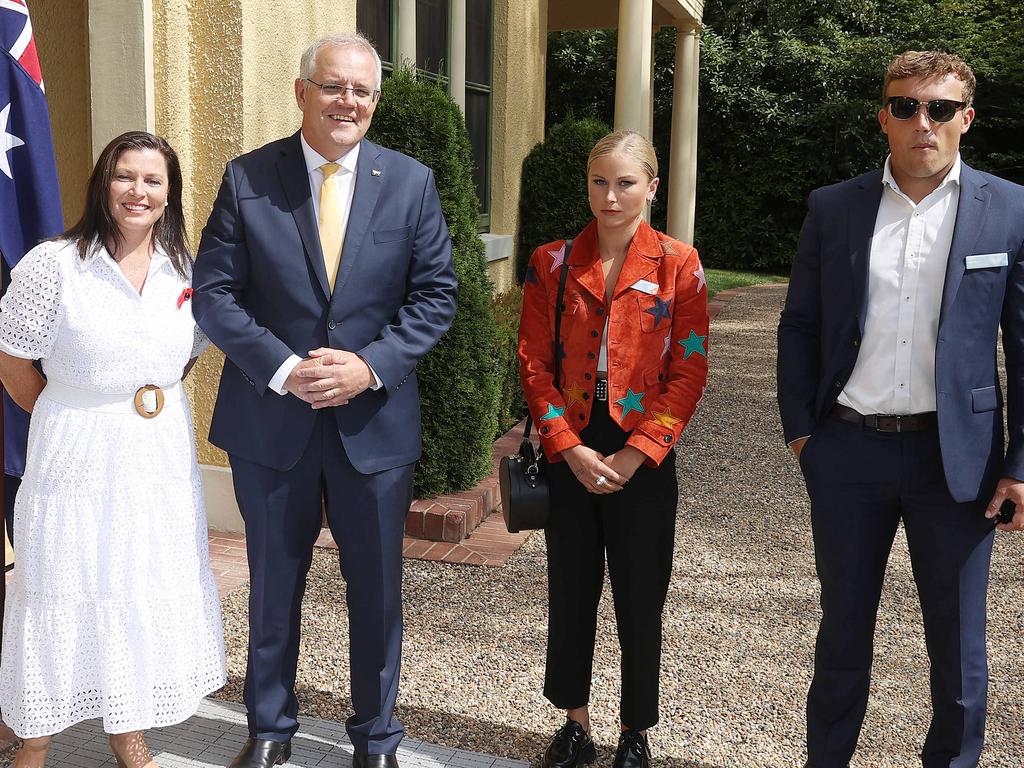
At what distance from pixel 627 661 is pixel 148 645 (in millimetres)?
1471

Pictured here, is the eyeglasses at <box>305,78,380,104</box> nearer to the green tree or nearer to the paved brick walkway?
the paved brick walkway

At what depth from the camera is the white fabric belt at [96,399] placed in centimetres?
295

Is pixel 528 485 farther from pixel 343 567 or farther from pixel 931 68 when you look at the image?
pixel 931 68

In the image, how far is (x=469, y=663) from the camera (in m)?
4.19

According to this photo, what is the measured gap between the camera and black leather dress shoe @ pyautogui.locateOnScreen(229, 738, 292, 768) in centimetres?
319

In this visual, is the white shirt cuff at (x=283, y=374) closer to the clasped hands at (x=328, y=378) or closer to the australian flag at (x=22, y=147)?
the clasped hands at (x=328, y=378)

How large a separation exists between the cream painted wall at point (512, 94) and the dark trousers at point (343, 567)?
21.8 ft

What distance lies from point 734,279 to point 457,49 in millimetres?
13941

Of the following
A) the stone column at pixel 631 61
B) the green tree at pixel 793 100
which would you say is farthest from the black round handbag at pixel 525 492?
the green tree at pixel 793 100

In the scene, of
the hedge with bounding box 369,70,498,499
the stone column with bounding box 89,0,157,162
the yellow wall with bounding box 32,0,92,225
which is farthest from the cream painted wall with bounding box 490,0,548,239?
the stone column with bounding box 89,0,157,162

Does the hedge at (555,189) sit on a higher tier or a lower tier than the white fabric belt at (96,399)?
higher

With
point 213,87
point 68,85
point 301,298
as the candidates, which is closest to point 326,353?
point 301,298

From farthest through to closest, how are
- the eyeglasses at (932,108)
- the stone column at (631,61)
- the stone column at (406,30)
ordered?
the stone column at (631,61) → the stone column at (406,30) → the eyeglasses at (932,108)

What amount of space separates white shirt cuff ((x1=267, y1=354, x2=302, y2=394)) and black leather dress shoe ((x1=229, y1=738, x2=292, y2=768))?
1.14 m
